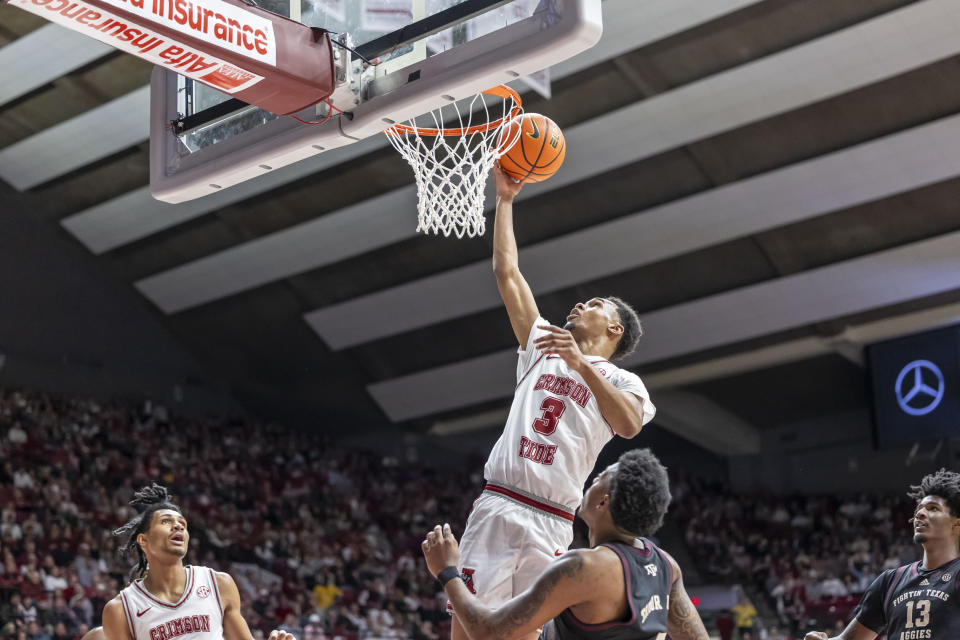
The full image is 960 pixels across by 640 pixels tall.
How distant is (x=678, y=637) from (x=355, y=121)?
2.44 m

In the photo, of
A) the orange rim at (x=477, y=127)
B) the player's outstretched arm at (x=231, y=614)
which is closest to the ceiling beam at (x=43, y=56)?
the orange rim at (x=477, y=127)

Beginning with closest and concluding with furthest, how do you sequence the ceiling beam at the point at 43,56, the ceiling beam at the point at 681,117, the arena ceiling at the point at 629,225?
the ceiling beam at the point at 681,117
the arena ceiling at the point at 629,225
the ceiling beam at the point at 43,56

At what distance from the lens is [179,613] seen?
16.5 ft

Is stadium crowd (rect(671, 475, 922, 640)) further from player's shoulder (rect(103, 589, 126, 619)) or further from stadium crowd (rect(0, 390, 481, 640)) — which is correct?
player's shoulder (rect(103, 589, 126, 619))

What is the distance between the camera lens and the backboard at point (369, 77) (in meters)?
4.24

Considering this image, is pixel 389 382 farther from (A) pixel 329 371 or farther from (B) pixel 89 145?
(B) pixel 89 145

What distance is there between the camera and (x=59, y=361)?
21.5 metres

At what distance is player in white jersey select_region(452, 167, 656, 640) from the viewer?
4066mm

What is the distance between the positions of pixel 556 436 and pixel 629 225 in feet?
46.8

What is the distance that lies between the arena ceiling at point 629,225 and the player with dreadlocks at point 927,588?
11189 millimetres

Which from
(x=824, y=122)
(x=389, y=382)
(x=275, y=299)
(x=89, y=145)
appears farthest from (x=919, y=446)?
(x=89, y=145)

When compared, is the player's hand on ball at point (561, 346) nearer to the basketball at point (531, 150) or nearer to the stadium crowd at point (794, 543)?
the basketball at point (531, 150)

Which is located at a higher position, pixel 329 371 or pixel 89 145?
pixel 89 145

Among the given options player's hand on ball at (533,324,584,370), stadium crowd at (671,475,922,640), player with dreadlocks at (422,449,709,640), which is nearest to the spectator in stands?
stadium crowd at (671,475,922,640)
